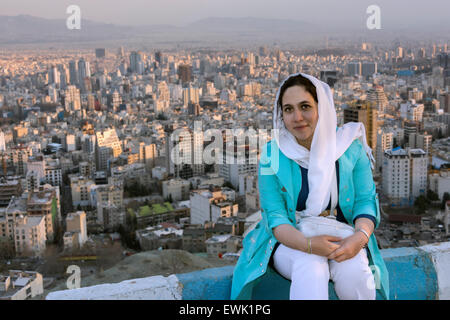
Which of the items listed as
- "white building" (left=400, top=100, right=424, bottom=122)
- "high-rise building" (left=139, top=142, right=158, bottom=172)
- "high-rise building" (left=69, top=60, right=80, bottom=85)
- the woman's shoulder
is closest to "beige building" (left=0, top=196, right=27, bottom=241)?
"high-rise building" (left=139, top=142, right=158, bottom=172)

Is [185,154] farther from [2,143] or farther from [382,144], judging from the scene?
[2,143]

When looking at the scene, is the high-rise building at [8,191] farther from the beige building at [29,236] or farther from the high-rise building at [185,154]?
the high-rise building at [185,154]

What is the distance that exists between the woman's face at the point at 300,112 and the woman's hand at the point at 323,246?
0.15 meters

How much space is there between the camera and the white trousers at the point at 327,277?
674mm

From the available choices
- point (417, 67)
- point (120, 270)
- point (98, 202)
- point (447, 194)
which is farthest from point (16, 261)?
point (417, 67)

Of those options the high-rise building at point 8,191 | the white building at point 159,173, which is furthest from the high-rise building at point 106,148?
the high-rise building at point 8,191

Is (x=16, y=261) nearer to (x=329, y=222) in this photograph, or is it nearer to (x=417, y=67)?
(x=329, y=222)

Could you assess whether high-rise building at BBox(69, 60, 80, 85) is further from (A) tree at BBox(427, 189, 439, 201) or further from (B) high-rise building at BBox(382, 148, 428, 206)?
(A) tree at BBox(427, 189, 439, 201)

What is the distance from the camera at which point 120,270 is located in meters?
1.90

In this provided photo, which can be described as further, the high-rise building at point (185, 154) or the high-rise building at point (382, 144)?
the high-rise building at point (185, 154)

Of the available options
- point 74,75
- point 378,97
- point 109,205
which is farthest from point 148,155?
point 74,75

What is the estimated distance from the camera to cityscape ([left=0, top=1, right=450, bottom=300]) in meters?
5.49

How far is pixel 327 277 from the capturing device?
0.69m

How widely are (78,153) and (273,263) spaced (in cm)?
1034
